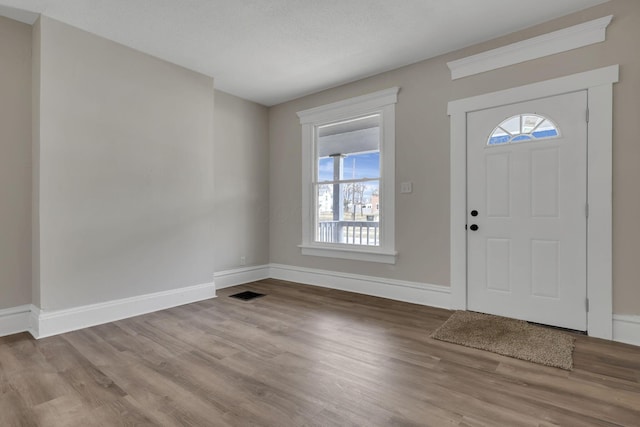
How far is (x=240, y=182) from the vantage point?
4688 millimetres

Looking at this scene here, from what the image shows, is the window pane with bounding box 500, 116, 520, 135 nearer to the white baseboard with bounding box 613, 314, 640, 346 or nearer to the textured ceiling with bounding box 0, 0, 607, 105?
the textured ceiling with bounding box 0, 0, 607, 105

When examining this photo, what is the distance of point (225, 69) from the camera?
378 cm

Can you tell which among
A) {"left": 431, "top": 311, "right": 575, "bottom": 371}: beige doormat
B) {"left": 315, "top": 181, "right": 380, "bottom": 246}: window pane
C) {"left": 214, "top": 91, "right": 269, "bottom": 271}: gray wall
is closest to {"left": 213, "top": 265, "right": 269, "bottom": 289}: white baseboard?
{"left": 214, "top": 91, "right": 269, "bottom": 271}: gray wall

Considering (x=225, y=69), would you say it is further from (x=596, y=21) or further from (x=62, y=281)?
(x=596, y=21)

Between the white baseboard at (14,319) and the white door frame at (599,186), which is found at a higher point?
the white door frame at (599,186)

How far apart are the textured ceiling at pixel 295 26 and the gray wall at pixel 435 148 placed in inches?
9.2

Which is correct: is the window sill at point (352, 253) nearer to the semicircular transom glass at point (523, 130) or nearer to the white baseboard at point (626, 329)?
the semicircular transom glass at point (523, 130)

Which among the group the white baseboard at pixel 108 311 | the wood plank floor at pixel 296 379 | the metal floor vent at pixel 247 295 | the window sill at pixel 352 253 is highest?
the window sill at pixel 352 253

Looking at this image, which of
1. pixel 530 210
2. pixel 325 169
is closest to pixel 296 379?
pixel 530 210

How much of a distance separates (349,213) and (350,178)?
474mm

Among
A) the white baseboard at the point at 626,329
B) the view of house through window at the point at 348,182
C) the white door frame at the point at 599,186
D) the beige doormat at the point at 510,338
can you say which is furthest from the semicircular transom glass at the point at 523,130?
the beige doormat at the point at 510,338

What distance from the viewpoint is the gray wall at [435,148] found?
2531 mm

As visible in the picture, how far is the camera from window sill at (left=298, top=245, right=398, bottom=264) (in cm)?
382

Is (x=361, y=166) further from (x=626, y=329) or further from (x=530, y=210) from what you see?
(x=626, y=329)
